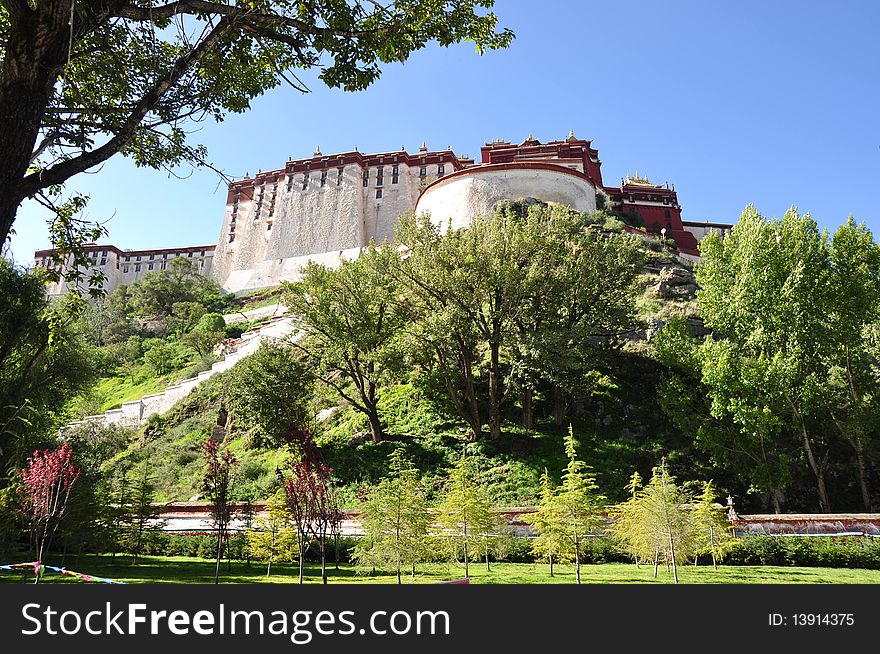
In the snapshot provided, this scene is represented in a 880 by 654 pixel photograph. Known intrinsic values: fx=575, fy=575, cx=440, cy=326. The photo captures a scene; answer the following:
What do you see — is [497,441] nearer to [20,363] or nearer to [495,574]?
[495,574]

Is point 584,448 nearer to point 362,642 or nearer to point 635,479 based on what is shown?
point 635,479

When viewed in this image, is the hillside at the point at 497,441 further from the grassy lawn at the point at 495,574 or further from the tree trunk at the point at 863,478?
the grassy lawn at the point at 495,574

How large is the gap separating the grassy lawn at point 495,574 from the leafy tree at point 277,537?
A: 0.48 m

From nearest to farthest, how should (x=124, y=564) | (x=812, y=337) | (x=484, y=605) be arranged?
(x=484, y=605), (x=124, y=564), (x=812, y=337)

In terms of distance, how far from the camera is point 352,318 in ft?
75.9

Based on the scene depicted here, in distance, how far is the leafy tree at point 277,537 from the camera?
12523 millimetres

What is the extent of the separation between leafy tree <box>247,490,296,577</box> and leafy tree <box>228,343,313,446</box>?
843 cm

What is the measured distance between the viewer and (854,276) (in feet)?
58.7

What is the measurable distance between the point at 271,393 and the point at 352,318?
4.30m

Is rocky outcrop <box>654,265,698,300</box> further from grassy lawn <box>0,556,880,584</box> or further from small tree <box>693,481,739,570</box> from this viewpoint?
grassy lawn <box>0,556,880,584</box>

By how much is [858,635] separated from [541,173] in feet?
125

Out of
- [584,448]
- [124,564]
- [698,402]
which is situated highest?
[698,402]

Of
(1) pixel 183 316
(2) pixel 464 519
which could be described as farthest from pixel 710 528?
(1) pixel 183 316

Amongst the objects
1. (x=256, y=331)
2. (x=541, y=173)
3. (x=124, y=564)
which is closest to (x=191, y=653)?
(x=124, y=564)
